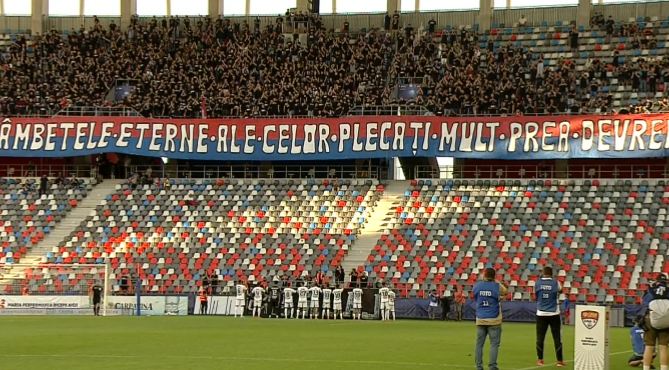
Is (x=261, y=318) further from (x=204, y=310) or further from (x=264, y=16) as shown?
(x=264, y=16)

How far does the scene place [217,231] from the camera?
5606 centimetres

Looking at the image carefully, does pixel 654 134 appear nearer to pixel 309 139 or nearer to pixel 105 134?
pixel 309 139

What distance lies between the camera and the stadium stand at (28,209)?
185 feet

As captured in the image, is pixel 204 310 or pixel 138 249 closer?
pixel 204 310

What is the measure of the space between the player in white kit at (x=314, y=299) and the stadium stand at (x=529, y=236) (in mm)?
4149

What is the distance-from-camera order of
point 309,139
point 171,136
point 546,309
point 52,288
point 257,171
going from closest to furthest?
point 546,309
point 52,288
point 309,139
point 171,136
point 257,171

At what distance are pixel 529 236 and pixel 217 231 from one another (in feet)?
44.5

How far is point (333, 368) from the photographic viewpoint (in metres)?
24.7

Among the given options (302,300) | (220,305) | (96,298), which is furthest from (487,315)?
(96,298)

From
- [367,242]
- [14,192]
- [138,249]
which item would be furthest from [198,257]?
[14,192]

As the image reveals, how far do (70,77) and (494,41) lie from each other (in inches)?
836

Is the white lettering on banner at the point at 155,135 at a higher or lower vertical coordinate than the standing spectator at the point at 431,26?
lower

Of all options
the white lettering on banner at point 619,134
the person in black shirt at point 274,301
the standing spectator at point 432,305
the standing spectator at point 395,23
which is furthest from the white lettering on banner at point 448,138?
the person in black shirt at point 274,301

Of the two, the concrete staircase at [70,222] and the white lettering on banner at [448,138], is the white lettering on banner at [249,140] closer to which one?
the concrete staircase at [70,222]
